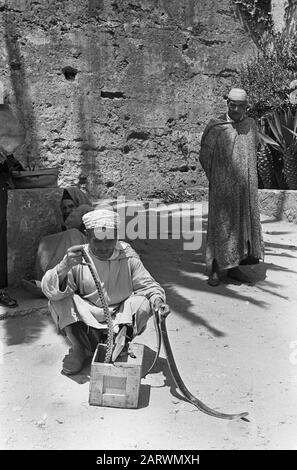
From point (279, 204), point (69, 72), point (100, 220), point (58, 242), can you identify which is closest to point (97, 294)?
point (100, 220)

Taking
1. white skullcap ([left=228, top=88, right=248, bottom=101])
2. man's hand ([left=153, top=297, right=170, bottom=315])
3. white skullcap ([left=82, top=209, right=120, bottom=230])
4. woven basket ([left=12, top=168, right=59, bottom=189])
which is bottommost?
man's hand ([left=153, top=297, right=170, bottom=315])

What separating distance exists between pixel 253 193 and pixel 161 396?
7.91ft

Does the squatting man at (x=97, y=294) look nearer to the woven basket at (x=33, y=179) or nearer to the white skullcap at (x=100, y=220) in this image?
the white skullcap at (x=100, y=220)

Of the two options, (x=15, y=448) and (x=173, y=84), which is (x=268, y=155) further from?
(x=15, y=448)

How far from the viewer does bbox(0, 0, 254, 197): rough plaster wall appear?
8.09 m

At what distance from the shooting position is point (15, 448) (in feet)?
8.64

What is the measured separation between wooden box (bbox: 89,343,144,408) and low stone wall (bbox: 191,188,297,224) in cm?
524

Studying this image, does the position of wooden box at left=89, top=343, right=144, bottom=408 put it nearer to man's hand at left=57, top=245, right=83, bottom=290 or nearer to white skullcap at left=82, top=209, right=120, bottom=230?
man's hand at left=57, top=245, right=83, bottom=290

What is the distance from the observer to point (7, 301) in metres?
4.32

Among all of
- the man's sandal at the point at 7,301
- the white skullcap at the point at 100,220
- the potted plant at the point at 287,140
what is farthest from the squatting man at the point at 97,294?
the potted plant at the point at 287,140

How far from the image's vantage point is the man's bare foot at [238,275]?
5.27 metres

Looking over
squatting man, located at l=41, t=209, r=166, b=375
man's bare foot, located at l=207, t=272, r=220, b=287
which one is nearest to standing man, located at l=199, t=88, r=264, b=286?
man's bare foot, located at l=207, t=272, r=220, b=287
